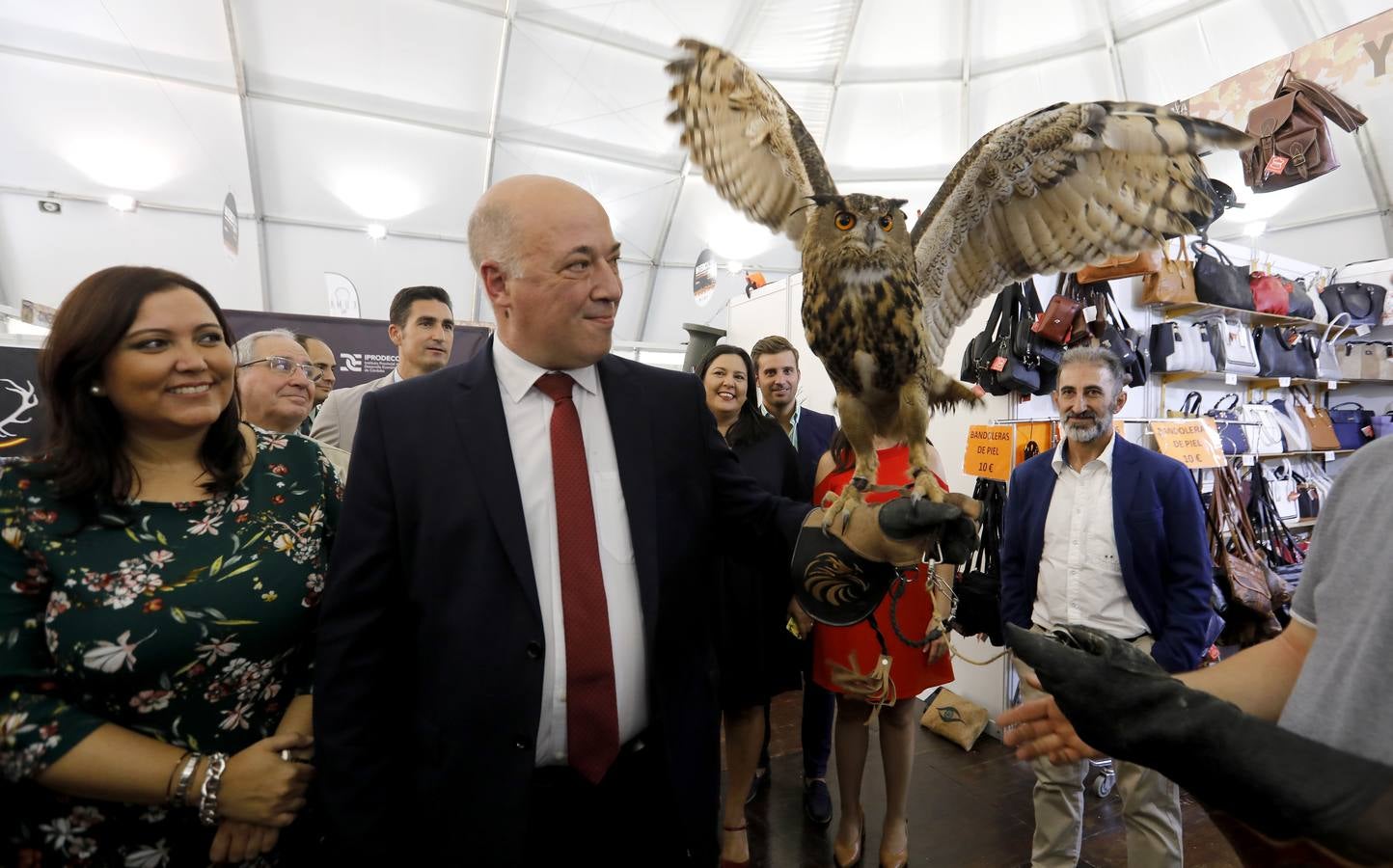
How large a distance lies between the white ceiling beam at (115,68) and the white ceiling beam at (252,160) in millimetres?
219

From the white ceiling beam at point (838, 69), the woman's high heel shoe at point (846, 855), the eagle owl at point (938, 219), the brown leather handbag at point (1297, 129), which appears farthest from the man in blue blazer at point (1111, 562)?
the white ceiling beam at point (838, 69)

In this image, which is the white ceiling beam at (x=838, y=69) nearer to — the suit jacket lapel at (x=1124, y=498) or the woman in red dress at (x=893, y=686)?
the suit jacket lapel at (x=1124, y=498)

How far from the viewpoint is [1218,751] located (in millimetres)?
599

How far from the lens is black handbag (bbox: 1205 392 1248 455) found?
3574mm

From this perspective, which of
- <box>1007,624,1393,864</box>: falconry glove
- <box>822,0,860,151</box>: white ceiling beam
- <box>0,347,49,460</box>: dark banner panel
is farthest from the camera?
<box>822,0,860,151</box>: white ceiling beam

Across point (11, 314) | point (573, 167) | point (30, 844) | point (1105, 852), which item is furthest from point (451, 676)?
point (573, 167)

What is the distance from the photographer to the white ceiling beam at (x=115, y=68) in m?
7.57

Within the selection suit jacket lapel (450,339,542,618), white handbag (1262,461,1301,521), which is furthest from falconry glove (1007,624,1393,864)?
white handbag (1262,461,1301,521)

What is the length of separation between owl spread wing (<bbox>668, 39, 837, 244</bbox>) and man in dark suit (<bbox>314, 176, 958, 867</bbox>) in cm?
71

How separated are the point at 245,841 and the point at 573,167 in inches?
449

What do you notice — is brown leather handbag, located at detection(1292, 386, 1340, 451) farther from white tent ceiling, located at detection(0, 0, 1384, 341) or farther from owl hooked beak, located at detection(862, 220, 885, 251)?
white tent ceiling, located at detection(0, 0, 1384, 341)

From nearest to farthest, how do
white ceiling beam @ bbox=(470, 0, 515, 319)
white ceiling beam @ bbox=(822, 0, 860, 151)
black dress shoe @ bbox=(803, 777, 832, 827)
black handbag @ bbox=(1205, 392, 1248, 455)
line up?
1. black dress shoe @ bbox=(803, 777, 832, 827)
2. black handbag @ bbox=(1205, 392, 1248, 455)
3. white ceiling beam @ bbox=(470, 0, 515, 319)
4. white ceiling beam @ bbox=(822, 0, 860, 151)

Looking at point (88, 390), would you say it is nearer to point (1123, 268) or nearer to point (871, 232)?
point (871, 232)

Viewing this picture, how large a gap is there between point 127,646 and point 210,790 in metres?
0.27
